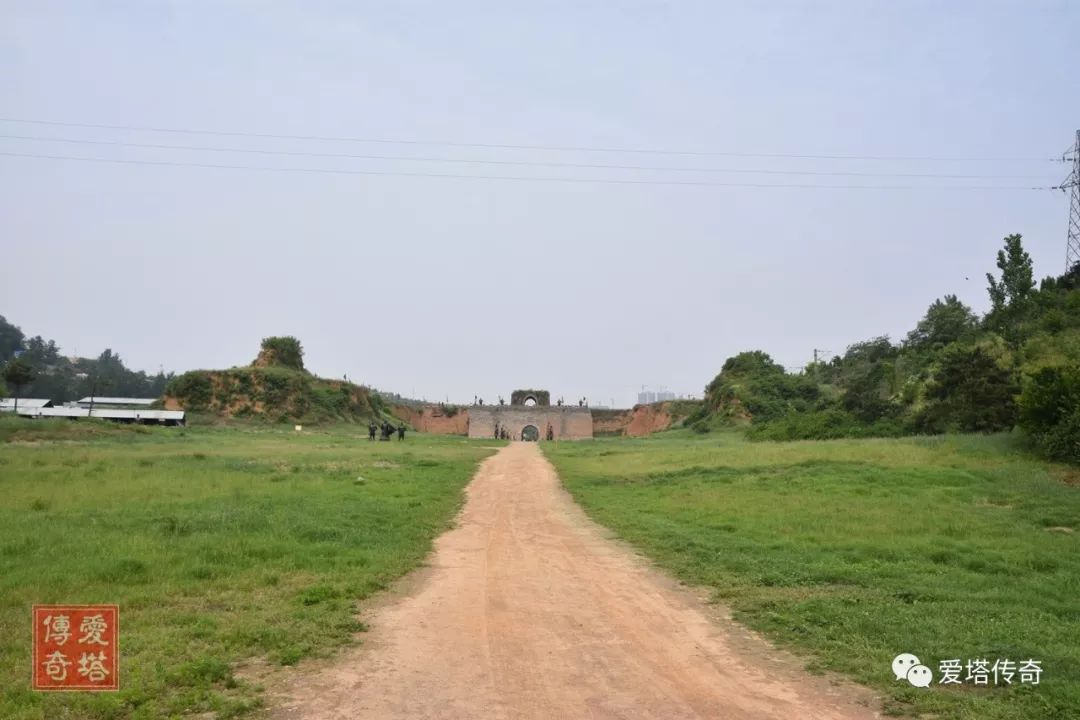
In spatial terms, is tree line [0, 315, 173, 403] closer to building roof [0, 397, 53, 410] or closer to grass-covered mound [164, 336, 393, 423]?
building roof [0, 397, 53, 410]

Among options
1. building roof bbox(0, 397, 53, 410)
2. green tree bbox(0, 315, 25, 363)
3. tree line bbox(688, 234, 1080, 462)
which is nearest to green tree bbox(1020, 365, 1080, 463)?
tree line bbox(688, 234, 1080, 462)

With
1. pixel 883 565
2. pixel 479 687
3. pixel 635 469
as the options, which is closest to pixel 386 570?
pixel 479 687

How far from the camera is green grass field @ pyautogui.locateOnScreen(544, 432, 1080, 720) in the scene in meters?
6.35

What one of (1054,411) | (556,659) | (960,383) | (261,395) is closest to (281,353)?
(261,395)

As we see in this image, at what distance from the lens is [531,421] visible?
2953 inches

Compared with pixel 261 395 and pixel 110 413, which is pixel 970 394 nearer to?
pixel 261 395

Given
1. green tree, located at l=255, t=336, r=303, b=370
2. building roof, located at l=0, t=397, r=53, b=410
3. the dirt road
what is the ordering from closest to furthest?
1. the dirt road
2. building roof, located at l=0, t=397, r=53, b=410
3. green tree, located at l=255, t=336, r=303, b=370

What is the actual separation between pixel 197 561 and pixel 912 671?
7.82m

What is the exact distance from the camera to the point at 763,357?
67.2m

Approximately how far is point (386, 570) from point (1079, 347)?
27.1 meters

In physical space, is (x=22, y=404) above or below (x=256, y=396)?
below

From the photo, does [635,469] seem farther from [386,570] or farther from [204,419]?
[204,419]

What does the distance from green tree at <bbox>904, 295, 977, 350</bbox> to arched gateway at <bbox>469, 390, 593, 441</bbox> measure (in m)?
31.0

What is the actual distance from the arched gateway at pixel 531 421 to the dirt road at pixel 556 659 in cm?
6372
